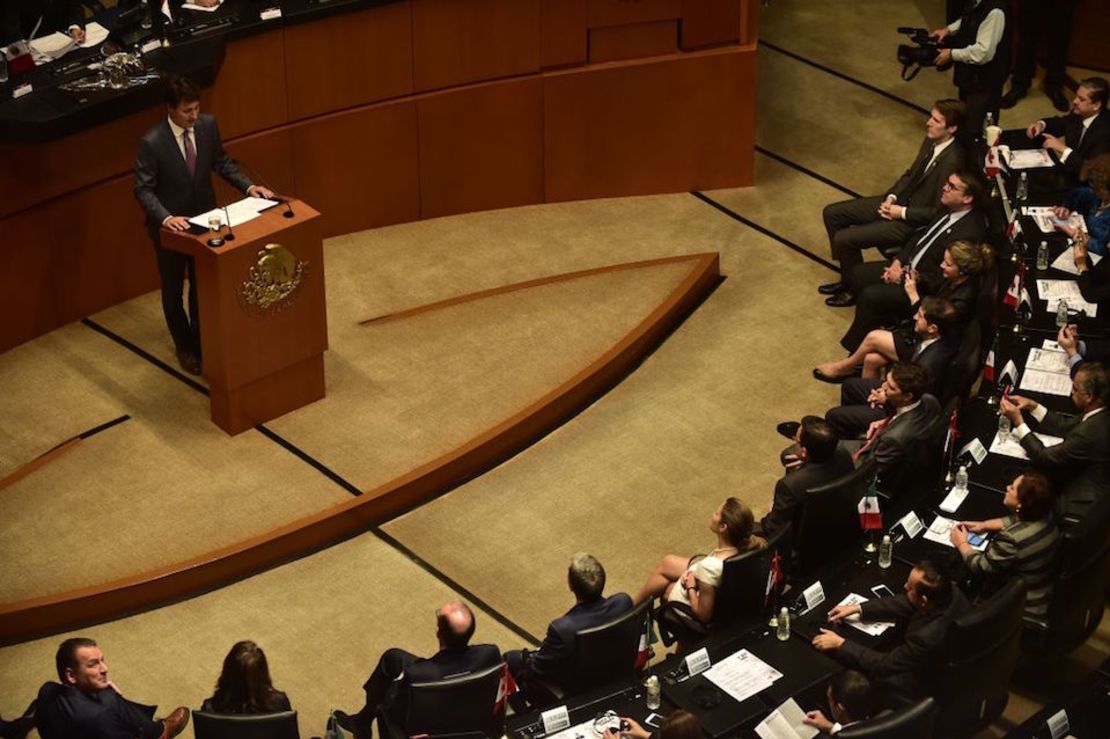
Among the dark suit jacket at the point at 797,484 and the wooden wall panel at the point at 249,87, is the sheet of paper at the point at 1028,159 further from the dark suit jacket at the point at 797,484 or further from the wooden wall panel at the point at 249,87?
the wooden wall panel at the point at 249,87

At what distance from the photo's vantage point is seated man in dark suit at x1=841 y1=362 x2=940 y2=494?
6.50 meters

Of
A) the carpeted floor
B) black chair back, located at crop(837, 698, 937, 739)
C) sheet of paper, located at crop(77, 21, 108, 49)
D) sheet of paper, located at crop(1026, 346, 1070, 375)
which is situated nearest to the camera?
black chair back, located at crop(837, 698, 937, 739)

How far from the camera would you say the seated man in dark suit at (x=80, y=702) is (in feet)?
17.4

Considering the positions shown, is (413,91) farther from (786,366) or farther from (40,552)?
(40,552)

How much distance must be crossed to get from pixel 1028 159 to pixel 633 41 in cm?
211

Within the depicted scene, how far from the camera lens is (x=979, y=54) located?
887cm

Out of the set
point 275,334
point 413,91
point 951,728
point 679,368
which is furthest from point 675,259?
point 951,728

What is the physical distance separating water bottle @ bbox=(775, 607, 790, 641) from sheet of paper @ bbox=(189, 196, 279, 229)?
2775 mm

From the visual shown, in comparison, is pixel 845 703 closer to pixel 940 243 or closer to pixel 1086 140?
pixel 940 243

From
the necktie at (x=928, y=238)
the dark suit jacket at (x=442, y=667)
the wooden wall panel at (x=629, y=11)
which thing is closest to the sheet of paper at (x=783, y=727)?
the dark suit jacket at (x=442, y=667)

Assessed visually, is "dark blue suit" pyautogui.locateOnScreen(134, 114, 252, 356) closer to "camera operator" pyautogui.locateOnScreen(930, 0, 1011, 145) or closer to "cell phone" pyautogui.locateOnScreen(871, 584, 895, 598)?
"cell phone" pyautogui.locateOnScreen(871, 584, 895, 598)

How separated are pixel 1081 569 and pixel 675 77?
13.4 ft

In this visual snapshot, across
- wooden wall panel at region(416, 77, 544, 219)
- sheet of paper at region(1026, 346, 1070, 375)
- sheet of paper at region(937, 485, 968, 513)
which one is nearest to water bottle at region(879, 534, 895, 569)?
sheet of paper at region(937, 485, 968, 513)

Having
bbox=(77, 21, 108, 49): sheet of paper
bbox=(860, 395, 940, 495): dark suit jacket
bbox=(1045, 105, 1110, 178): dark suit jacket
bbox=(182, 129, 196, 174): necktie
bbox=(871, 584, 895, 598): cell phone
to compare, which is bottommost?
bbox=(871, 584, 895, 598): cell phone
